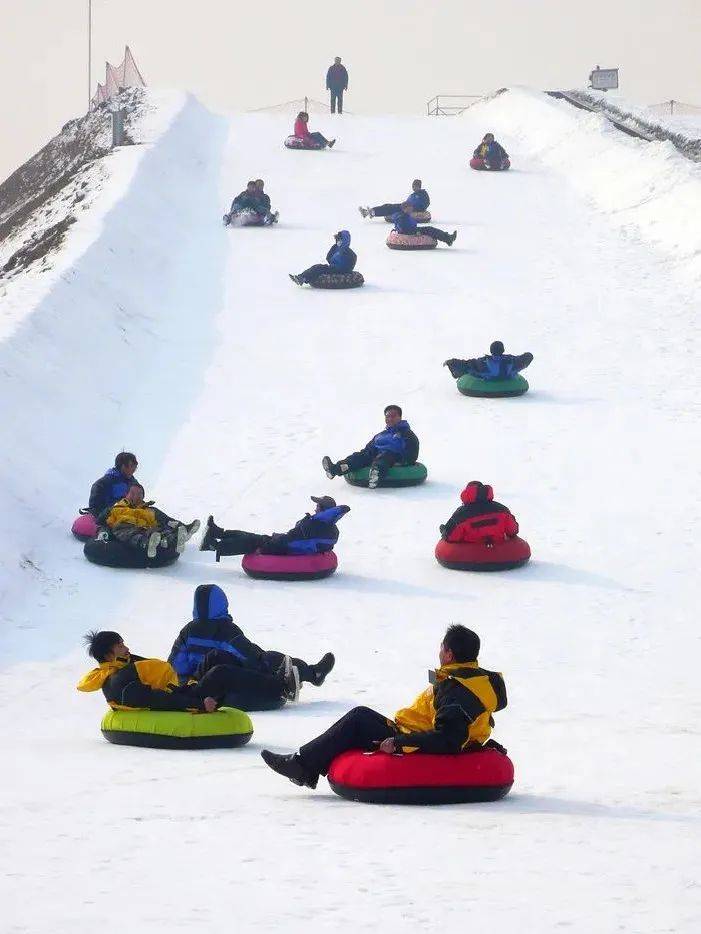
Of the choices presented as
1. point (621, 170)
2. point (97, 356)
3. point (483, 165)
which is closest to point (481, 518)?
point (97, 356)

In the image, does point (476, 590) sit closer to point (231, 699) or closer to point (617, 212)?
point (231, 699)

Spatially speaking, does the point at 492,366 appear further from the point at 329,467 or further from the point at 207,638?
the point at 207,638

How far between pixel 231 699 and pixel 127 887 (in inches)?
152

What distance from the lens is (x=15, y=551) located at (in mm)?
12445

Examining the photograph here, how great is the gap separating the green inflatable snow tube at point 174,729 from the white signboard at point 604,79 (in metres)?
41.9

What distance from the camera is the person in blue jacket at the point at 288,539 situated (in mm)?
12539

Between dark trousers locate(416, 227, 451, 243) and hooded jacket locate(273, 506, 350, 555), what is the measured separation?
13640 mm

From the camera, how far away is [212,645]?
9398mm

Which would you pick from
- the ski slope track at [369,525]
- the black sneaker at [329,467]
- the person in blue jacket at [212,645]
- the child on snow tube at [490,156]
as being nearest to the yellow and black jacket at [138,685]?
the ski slope track at [369,525]

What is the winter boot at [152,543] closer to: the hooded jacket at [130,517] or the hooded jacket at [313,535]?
the hooded jacket at [130,517]

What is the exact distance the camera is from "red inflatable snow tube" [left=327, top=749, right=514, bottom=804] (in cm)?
717

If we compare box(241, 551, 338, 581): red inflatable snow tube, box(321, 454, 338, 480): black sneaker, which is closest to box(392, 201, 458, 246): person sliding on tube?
box(321, 454, 338, 480): black sneaker

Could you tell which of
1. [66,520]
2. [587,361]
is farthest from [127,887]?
[587,361]

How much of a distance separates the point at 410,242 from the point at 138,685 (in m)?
17.8
